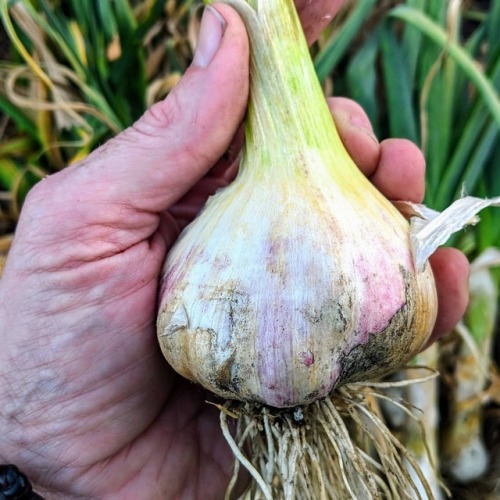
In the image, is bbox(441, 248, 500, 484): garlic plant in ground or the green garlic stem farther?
bbox(441, 248, 500, 484): garlic plant in ground

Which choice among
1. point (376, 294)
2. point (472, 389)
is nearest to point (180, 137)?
point (376, 294)

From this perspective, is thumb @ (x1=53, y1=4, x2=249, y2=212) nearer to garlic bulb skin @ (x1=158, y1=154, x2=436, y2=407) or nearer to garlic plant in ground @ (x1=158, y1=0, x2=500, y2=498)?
garlic plant in ground @ (x1=158, y1=0, x2=500, y2=498)

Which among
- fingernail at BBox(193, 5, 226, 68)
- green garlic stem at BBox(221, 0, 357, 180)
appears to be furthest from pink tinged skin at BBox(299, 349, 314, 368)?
fingernail at BBox(193, 5, 226, 68)

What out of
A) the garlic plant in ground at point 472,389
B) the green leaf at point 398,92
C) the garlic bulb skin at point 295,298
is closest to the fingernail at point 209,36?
the garlic bulb skin at point 295,298

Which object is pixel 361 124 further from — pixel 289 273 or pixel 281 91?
pixel 289 273

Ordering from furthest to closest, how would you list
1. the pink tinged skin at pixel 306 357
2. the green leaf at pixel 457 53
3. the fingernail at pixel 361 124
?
1. the green leaf at pixel 457 53
2. the fingernail at pixel 361 124
3. the pink tinged skin at pixel 306 357

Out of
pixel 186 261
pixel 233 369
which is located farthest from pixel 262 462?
pixel 186 261

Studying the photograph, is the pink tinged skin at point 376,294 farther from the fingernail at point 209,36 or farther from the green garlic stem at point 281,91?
the fingernail at point 209,36
